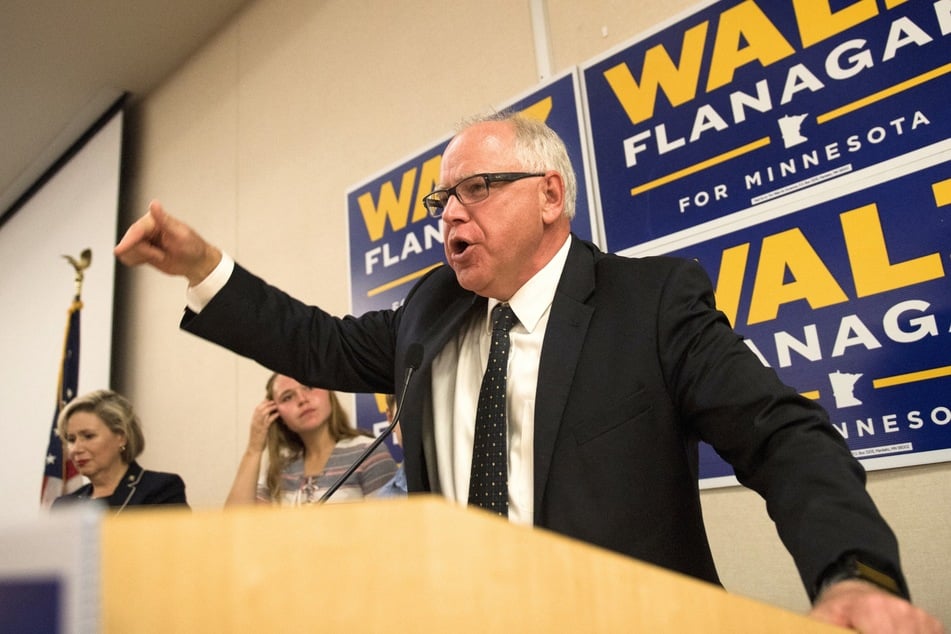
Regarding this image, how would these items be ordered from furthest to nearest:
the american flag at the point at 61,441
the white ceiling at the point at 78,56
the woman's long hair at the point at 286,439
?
the white ceiling at the point at 78,56 → the american flag at the point at 61,441 → the woman's long hair at the point at 286,439

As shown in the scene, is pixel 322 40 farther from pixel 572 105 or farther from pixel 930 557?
pixel 930 557

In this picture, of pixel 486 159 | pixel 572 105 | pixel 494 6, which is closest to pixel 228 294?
pixel 486 159

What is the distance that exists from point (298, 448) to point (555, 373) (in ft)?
7.10

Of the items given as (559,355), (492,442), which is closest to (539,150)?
(559,355)

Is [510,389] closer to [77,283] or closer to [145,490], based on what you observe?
[145,490]

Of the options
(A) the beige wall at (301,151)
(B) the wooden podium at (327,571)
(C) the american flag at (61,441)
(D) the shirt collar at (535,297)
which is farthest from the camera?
(C) the american flag at (61,441)

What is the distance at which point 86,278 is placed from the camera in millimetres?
4914

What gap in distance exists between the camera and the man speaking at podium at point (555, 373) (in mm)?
976

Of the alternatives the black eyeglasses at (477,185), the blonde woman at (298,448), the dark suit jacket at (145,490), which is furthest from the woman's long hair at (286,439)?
the black eyeglasses at (477,185)

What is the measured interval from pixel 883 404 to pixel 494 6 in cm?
204

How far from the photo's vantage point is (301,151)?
384 centimetres

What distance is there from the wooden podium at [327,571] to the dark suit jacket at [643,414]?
0.51m

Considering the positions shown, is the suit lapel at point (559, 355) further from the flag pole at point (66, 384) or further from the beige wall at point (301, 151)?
the flag pole at point (66, 384)

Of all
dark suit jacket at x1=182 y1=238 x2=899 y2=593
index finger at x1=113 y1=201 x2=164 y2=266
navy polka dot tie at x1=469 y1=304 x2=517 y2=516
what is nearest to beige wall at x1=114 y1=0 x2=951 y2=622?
dark suit jacket at x1=182 y1=238 x2=899 y2=593
